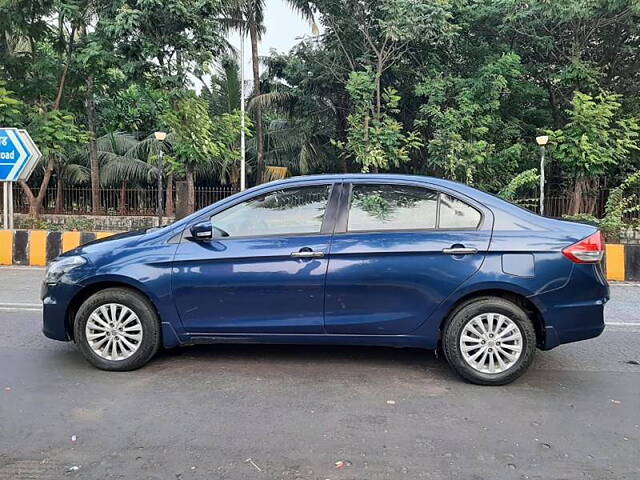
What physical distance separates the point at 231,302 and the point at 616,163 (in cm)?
1556

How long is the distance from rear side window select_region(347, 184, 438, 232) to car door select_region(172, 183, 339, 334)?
7.8 inches

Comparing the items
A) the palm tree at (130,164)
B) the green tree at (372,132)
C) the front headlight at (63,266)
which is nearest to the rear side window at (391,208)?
the front headlight at (63,266)

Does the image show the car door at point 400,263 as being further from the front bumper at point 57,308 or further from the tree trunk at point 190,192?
the tree trunk at point 190,192

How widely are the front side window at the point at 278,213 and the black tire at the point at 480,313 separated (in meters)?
1.29

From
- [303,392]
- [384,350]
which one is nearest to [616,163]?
[384,350]

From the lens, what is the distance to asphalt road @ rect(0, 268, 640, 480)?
10.5 feet

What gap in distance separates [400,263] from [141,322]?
82.2 inches

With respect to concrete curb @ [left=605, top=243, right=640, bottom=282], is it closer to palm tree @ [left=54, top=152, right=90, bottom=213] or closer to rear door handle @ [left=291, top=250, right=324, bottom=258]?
rear door handle @ [left=291, top=250, right=324, bottom=258]

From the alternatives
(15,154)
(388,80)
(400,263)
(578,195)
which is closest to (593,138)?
(578,195)

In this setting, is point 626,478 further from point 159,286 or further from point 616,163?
point 616,163

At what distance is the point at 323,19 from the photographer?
1956 centimetres

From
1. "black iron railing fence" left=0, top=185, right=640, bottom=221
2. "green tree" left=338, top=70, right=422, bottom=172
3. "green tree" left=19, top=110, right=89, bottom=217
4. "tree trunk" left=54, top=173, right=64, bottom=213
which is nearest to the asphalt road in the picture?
"green tree" left=19, top=110, right=89, bottom=217

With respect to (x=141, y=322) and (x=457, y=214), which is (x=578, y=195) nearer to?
(x=457, y=214)

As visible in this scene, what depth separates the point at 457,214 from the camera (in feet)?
14.7
